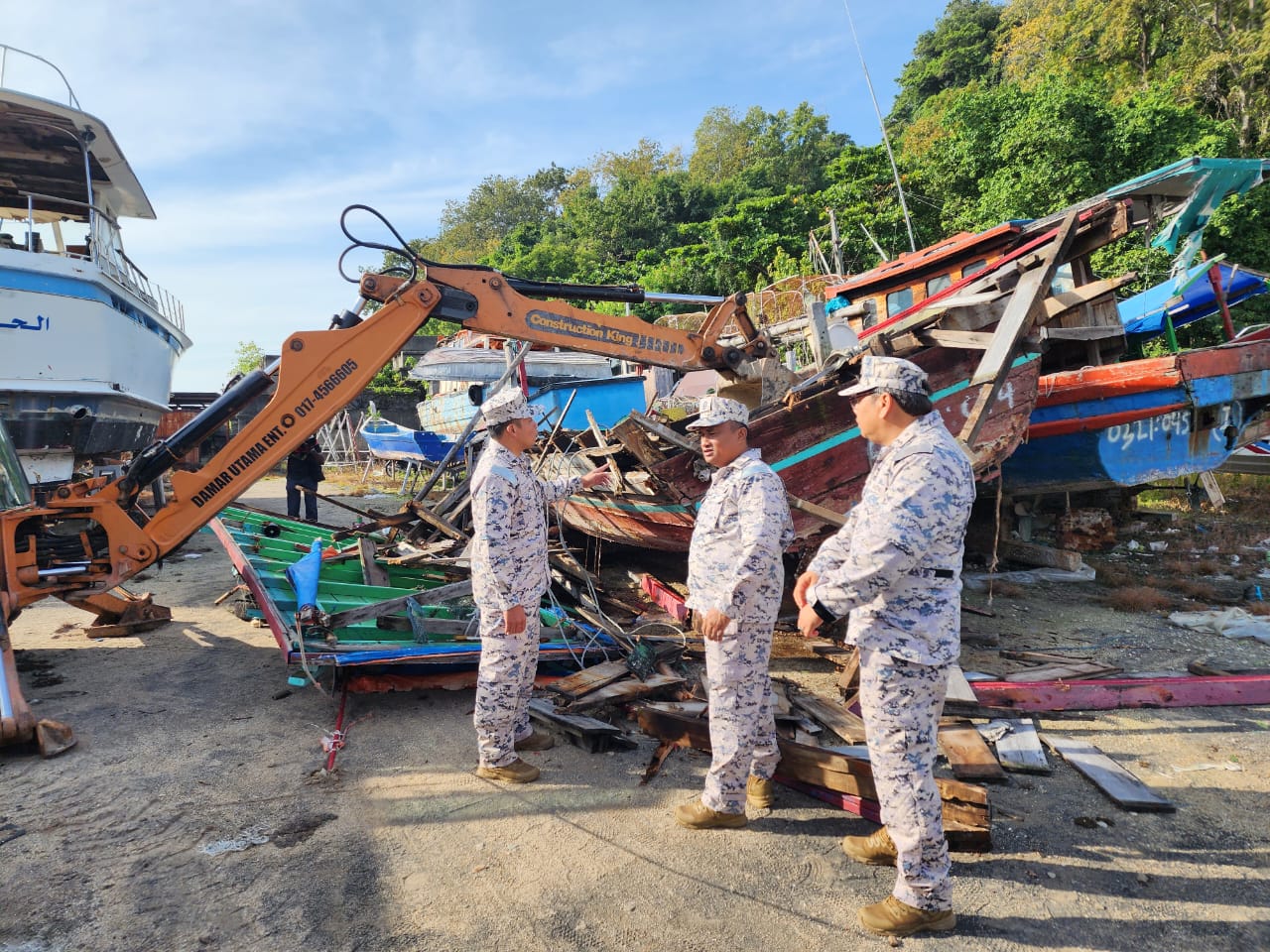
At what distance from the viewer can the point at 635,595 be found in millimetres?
6961

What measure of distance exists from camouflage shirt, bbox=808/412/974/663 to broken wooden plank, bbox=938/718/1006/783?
4.98 feet

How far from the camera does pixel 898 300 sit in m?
10.0

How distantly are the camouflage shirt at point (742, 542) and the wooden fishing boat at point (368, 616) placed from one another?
80.3 inches

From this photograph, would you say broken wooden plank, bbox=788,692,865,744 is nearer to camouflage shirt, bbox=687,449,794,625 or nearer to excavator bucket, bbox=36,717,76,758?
camouflage shirt, bbox=687,449,794,625

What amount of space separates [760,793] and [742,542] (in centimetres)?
128

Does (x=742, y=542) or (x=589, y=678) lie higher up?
(x=742, y=542)

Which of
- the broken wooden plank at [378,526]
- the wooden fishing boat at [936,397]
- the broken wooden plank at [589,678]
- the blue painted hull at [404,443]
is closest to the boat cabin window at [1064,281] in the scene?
the wooden fishing boat at [936,397]

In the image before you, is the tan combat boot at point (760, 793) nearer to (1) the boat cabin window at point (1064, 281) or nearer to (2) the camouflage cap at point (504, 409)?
(2) the camouflage cap at point (504, 409)

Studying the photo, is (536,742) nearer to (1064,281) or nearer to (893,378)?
(893,378)

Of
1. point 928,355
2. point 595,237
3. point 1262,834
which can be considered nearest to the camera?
point 1262,834

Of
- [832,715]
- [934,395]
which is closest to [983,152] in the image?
[934,395]

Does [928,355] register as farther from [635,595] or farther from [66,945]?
[66,945]

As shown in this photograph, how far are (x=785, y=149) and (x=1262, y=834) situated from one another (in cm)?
4631

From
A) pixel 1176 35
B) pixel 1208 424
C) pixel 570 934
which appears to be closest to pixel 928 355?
pixel 1208 424
